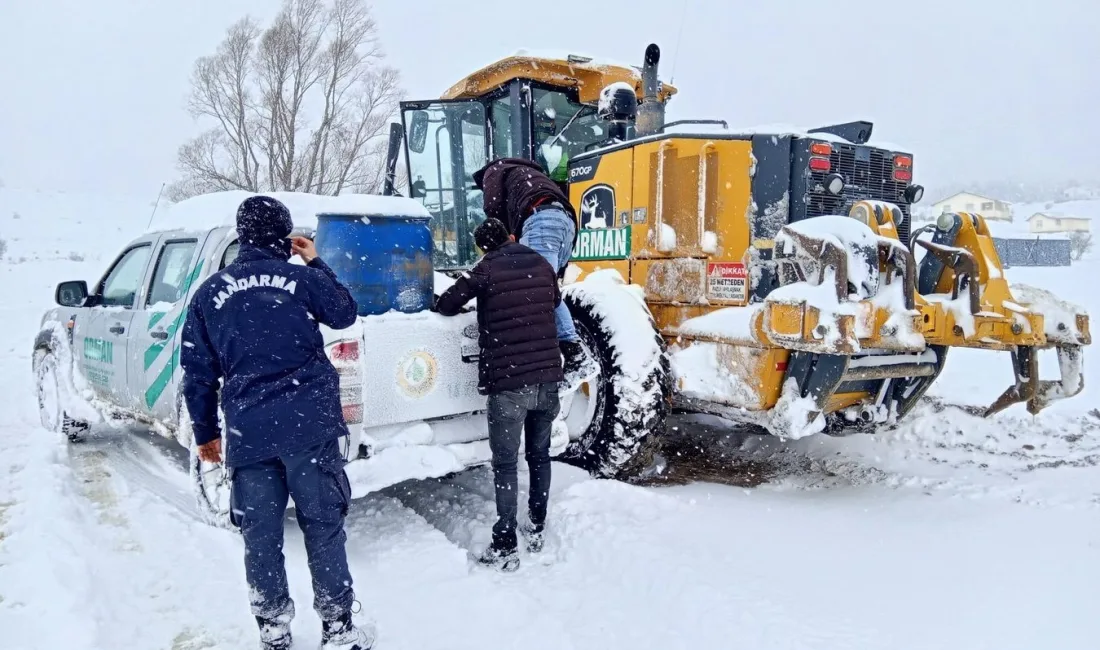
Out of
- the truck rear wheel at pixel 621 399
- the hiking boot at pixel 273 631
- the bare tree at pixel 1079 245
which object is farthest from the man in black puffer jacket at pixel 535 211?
the bare tree at pixel 1079 245

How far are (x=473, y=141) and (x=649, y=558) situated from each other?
14.0ft

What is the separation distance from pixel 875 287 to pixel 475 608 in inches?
108

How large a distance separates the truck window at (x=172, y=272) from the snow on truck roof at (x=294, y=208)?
16 centimetres

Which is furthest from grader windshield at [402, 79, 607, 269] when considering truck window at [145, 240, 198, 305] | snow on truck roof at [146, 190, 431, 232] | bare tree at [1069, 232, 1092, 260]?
bare tree at [1069, 232, 1092, 260]

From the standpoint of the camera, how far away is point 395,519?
408 centimetres

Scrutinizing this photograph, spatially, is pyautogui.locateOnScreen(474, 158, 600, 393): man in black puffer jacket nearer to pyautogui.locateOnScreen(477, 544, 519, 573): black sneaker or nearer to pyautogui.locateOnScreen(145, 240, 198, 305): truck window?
pyautogui.locateOnScreen(477, 544, 519, 573): black sneaker

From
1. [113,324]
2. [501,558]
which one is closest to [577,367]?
[501,558]

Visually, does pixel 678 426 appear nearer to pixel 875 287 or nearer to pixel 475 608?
pixel 875 287

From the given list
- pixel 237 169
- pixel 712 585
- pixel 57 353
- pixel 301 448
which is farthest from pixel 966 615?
pixel 237 169

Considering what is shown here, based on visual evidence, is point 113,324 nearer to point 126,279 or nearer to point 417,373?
point 126,279

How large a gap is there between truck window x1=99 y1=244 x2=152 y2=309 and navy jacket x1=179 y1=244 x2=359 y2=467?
286 cm

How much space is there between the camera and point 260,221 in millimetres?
2635

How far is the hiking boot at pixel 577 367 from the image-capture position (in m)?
4.54

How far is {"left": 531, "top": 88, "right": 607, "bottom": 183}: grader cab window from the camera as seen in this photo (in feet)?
19.9
